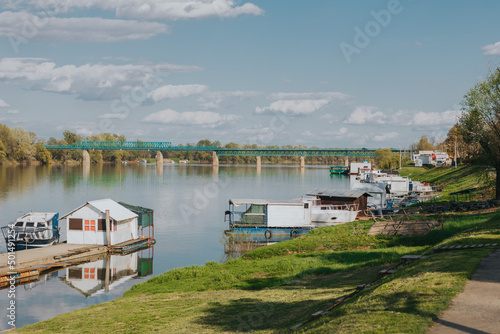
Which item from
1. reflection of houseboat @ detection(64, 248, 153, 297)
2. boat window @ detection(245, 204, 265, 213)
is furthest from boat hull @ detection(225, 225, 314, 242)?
reflection of houseboat @ detection(64, 248, 153, 297)

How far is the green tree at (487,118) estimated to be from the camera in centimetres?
5259

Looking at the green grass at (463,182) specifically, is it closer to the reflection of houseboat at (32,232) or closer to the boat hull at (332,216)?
the boat hull at (332,216)

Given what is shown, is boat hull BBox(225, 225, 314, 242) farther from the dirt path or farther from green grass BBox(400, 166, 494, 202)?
the dirt path

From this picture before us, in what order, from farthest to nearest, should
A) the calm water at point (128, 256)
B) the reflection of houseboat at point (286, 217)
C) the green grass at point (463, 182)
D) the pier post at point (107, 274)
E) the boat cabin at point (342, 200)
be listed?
the green grass at point (463, 182)
the boat cabin at point (342, 200)
the reflection of houseboat at point (286, 217)
the pier post at point (107, 274)
the calm water at point (128, 256)

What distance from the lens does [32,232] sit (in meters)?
43.9

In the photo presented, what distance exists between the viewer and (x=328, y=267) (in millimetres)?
28062

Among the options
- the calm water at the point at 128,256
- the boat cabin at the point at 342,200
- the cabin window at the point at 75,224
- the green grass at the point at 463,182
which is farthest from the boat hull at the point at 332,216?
the cabin window at the point at 75,224

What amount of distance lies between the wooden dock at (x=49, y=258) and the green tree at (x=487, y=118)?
3837cm

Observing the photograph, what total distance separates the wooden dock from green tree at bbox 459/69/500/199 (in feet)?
126

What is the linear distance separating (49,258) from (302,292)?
23376 mm

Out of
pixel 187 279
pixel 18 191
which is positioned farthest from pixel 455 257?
pixel 18 191

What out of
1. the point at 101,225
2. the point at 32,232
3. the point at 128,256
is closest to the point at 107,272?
the point at 128,256

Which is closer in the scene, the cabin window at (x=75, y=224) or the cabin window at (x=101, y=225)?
the cabin window at (x=75, y=224)

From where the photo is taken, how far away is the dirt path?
11.5m
